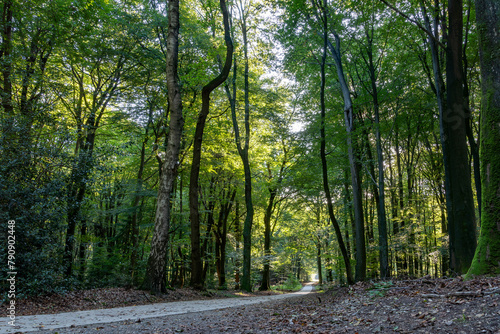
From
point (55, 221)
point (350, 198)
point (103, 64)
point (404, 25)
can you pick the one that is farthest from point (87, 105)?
point (350, 198)

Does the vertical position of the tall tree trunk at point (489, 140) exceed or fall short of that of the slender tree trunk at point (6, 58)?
it falls short

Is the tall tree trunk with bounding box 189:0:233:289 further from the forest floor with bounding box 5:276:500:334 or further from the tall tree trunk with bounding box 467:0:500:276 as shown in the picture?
the tall tree trunk with bounding box 467:0:500:276

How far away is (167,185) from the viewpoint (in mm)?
8586

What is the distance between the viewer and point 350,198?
18.6 metres

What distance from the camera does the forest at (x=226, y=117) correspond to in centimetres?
688

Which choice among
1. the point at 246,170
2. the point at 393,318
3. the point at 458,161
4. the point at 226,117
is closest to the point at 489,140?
the point at 458,161

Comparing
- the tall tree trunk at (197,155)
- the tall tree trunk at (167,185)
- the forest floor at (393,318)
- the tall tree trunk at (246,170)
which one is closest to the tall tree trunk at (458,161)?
the forest floor at (393,318)

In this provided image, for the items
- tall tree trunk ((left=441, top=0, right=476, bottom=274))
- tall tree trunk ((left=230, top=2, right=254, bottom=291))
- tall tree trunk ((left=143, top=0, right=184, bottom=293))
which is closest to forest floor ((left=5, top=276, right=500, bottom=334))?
tall tree trunk ((left=441, top=0, right=476, bottom=274))

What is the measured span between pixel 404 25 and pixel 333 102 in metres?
5.27

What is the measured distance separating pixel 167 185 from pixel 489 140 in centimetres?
776

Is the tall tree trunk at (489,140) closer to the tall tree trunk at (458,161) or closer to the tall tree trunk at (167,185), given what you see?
the tall tree trunk at (458,161)

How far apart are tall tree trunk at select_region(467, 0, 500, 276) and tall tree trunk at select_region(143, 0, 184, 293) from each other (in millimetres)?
7414

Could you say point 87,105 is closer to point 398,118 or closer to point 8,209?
point 8,209

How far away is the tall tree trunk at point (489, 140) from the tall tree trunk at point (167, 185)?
741cm
